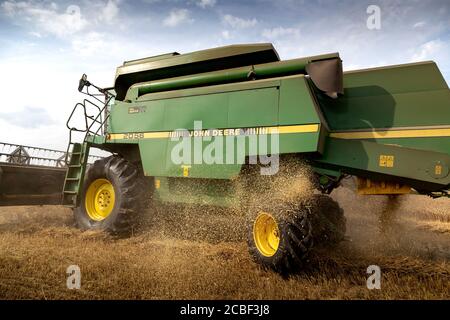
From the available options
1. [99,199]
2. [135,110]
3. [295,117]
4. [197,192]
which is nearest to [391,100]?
[295,117]

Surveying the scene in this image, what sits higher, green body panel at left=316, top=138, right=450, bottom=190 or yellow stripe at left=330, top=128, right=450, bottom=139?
yellow stripe at left=330, top=128, right=450, bottom=139

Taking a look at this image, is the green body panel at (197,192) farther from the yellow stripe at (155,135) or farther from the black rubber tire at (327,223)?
the black rubber tire at (327,223)

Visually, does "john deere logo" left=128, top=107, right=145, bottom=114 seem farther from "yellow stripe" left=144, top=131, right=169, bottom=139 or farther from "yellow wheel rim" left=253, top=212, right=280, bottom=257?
"yellow wheel rim" left=253, top=212, right=280, bottom=257

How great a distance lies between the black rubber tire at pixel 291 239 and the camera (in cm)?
372

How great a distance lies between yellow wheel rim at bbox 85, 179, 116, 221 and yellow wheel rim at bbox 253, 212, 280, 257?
10.4 feet

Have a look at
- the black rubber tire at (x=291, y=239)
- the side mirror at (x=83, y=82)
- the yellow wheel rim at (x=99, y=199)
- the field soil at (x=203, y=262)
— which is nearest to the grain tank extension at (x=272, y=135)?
the black rubber tire at (x=291, y=239)

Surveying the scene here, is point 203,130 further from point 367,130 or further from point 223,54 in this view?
point 367,130

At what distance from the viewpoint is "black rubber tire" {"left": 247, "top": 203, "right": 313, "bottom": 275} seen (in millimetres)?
3717

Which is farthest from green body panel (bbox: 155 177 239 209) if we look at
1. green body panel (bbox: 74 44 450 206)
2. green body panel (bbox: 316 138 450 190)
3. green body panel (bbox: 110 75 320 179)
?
green body panel (bbox: 316 138 450 190)

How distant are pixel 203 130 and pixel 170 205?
5.08 ft

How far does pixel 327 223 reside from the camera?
5.30m
